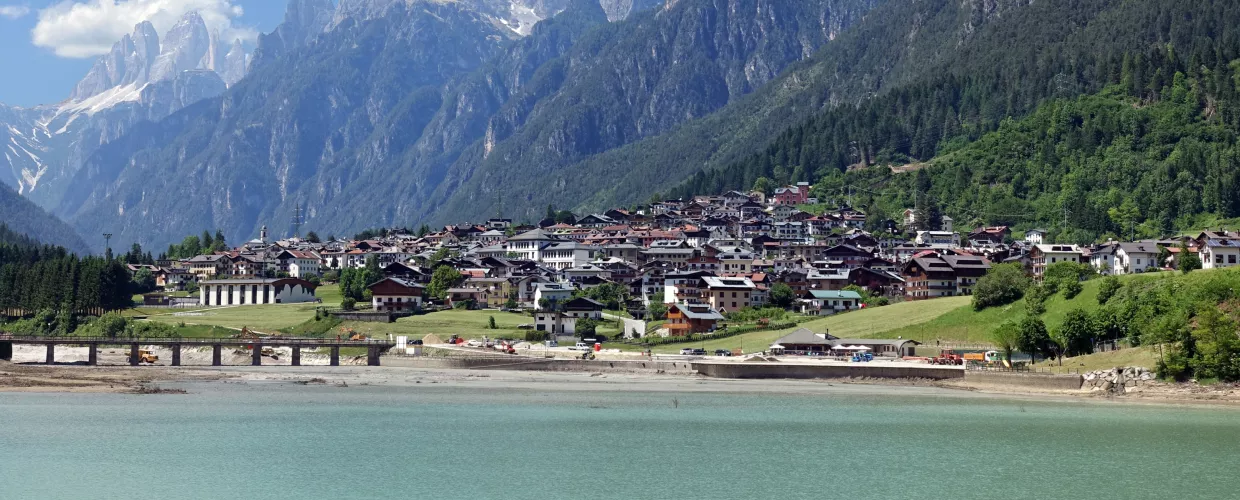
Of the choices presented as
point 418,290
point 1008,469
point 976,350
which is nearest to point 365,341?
point 418,290

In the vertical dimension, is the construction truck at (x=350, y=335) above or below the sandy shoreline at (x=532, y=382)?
above

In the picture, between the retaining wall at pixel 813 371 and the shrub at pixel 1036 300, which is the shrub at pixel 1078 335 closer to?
the retaining wall at pixel 813 371

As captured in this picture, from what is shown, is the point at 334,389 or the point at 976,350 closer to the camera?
the point at 334,389

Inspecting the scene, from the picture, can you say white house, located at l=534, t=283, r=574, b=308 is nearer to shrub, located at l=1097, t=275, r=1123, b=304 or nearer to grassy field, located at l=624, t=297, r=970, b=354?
grassy field, located at l=624, t=297, r=970, b=354

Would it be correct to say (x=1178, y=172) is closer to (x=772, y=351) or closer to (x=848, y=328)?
(x=848, y=328)

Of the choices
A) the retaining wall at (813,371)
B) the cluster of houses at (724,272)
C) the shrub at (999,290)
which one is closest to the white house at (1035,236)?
the cluster of houses at (724,272)

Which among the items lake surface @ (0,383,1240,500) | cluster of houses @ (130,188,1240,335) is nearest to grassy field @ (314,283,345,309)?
cluster of houses @ (130,188,1240,335)

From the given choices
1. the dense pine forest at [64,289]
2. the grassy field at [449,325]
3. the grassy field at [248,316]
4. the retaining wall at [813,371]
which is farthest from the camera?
the dense pine forest at [64,289]
